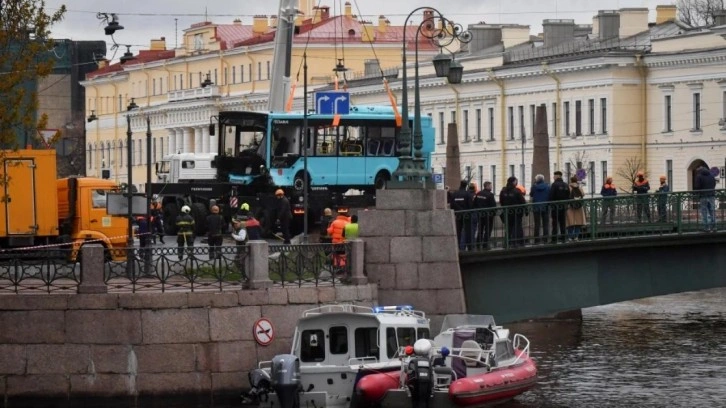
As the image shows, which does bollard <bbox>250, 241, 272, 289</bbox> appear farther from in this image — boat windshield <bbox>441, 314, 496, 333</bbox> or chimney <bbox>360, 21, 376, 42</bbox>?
chimney <bbox>360, 21, 376, 42</bbox>

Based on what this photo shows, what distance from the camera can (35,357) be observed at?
31.5 m

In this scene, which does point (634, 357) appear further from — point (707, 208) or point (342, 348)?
point (342, 348)

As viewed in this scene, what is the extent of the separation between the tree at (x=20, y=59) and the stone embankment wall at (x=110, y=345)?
8.75 feet

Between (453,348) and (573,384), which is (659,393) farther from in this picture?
(453,348)

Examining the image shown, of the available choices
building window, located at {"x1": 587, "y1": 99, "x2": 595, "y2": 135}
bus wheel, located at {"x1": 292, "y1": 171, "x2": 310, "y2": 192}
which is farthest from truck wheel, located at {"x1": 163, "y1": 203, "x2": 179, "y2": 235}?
building window, located at {"x1": 587, "y1": 99, "x2": 595, "y2": 135}

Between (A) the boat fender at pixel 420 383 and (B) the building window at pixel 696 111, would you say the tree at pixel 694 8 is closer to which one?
(B) the building window at pixel 696 111

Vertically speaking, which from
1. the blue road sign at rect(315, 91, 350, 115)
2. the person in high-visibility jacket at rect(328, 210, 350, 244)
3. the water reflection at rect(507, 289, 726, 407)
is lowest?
the water reflection at rect(507, 289, 726, 407)

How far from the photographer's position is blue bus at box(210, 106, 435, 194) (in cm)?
5350

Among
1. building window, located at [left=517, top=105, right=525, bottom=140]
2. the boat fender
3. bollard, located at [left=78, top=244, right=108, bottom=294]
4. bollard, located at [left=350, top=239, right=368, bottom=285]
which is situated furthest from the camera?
building window, located at [left=517, top=105, right=525, bottom=140]

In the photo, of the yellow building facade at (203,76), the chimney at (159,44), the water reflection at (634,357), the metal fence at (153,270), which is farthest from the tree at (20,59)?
the chimney at (159,44)

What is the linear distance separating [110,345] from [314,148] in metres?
22.9

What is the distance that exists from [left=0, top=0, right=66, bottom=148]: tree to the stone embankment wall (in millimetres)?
2666

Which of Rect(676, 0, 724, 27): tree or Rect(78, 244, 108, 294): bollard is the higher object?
Rect(676, 0, 724, 27): tree

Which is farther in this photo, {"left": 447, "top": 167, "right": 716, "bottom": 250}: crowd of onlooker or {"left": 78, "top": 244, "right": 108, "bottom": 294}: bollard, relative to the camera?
{"left": 447, "top": 167, "right": 716, "bottom": 250}: crowd of onlooker
